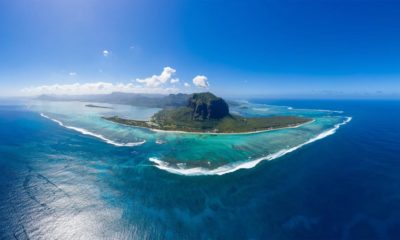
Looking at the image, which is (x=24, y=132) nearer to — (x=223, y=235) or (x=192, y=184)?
(x=192, y=184)

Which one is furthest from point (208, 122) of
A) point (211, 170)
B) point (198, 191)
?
point (198, 191)

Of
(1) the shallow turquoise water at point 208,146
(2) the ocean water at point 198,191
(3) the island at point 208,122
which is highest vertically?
(3) the island at point 208,122

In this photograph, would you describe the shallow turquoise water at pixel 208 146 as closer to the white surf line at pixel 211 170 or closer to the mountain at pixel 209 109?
the white surf line at pixel 211 170

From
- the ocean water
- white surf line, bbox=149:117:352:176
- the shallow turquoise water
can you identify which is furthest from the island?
white surf line, bbox=149:117:352:176

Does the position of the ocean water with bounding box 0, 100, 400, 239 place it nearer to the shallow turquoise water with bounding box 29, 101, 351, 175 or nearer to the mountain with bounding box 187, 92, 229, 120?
the shallow turquoise water with bounding box 29, 101, 351, 175

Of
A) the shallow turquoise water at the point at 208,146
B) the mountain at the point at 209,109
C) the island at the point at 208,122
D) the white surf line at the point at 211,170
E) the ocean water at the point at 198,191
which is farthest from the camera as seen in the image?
the mountain at the point at 209,109

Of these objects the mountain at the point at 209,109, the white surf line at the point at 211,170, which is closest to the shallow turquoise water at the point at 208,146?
the white surf line at the point at 211,170

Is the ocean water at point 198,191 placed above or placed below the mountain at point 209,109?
below

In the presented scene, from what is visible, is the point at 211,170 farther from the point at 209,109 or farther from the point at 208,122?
the point at 209,109
